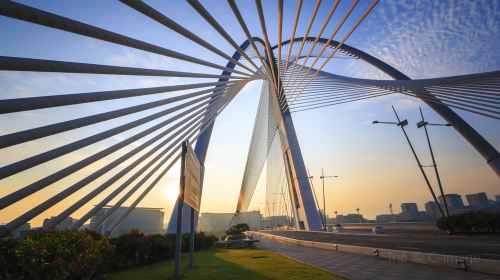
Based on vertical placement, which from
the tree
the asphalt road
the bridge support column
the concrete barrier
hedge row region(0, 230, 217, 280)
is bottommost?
the tree

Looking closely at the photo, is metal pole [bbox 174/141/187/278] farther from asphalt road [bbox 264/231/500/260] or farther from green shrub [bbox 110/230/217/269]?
asphalt road [bbox 264/231/500/260]

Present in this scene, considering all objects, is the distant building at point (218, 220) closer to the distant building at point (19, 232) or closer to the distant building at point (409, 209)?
the distant building at point (409, 209)

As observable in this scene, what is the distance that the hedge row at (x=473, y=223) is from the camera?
19.5 m

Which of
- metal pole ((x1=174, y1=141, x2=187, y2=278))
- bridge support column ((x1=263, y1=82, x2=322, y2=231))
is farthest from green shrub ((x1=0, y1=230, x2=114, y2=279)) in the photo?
bridge support column ((x1=263, y1=82, x2=322, y2=231))

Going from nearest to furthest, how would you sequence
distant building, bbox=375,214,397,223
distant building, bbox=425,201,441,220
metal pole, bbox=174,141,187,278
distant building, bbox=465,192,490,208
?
1. metal pole, bbox=174,141,187,278
2. distant building, bbox=425,201,441,220
3. distant building, bbox=375,214,397,223
4. distant building, bbox=465,192,490,208

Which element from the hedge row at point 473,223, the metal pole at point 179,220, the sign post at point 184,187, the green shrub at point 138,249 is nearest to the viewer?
the metal pole at point 179,220

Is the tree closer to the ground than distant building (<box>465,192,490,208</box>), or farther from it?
closer to the ground

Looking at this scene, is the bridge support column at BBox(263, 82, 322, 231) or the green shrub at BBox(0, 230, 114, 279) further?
the bridge support column at BBox(263, 82, 322, 231)

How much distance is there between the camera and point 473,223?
20.4 m

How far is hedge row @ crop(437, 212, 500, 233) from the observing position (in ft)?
63.9

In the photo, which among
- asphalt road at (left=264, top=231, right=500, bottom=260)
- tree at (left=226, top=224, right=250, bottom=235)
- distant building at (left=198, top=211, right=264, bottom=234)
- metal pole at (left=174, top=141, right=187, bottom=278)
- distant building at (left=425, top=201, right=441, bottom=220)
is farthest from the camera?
distant building at (left=198, top=211, right=264, bottom=234)

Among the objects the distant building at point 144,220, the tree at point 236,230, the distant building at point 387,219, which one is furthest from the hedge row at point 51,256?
the distant building at point 387,219

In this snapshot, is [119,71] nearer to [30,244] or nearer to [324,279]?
[30,244]

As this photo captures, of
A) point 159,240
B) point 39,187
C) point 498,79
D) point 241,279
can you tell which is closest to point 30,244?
point 39,187
